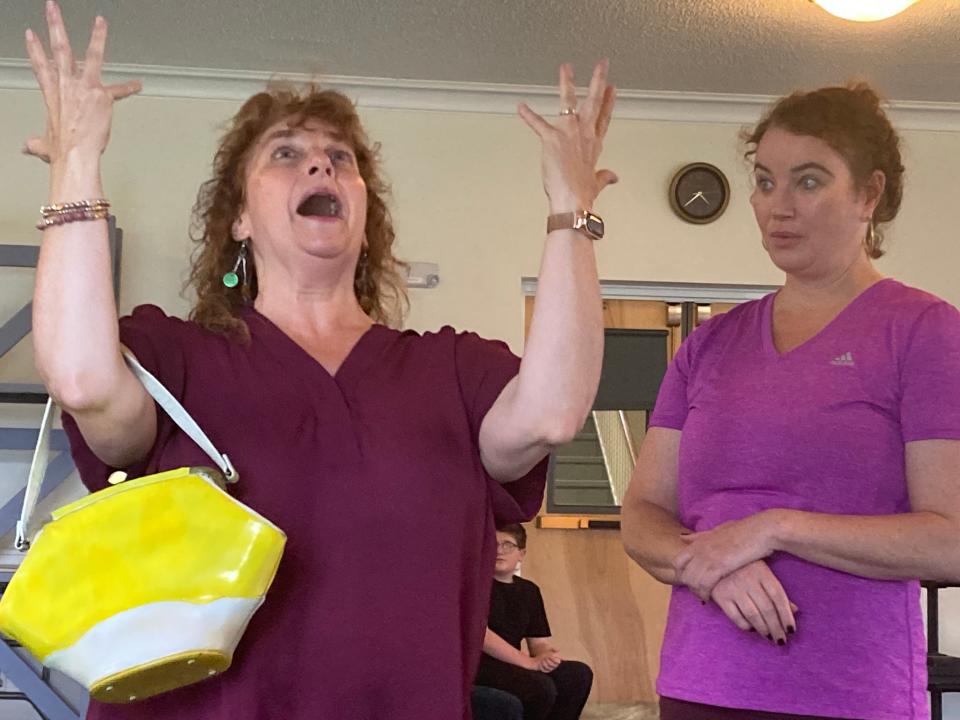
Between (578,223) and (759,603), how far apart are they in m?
0.43

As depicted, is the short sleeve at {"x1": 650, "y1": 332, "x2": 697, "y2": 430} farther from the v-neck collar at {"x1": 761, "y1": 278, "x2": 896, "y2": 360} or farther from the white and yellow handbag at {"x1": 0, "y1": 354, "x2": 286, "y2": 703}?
the white and yellow handbag at {"x1": 0, "y1": 354, "x2": 286, "y2": 703}

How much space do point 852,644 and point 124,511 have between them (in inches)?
28.3

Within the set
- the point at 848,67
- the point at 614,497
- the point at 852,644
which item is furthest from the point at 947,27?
the point at 852,644

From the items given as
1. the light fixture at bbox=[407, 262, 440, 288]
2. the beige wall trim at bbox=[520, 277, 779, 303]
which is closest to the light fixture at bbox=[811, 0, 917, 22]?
the beige wall trim at bbox=[520, 277, 779, 303]

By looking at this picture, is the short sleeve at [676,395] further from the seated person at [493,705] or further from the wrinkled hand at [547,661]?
the wrinkled hand at [547,661]

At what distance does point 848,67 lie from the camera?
3711mm

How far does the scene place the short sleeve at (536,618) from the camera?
359 centimetres

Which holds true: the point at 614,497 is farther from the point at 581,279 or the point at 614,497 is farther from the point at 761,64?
the point at 581,279

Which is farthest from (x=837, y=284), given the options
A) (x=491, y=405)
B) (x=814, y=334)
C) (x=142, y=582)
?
(x=142, y=582)

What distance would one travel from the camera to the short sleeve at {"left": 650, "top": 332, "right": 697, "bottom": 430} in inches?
53.7

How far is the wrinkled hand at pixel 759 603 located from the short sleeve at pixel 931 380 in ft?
0.68

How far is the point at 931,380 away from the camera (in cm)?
113

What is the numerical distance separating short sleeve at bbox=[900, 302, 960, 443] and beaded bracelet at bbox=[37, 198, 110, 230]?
31.8 inches

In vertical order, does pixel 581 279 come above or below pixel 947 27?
below
